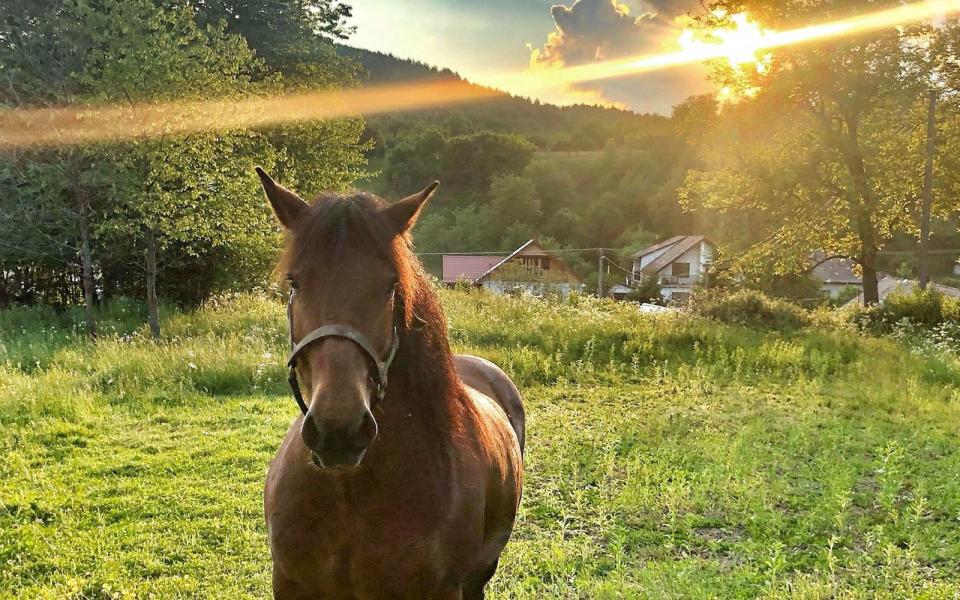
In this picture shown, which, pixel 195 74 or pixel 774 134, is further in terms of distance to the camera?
pixel 774 134

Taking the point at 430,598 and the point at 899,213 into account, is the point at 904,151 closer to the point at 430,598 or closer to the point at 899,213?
the point at 899,213

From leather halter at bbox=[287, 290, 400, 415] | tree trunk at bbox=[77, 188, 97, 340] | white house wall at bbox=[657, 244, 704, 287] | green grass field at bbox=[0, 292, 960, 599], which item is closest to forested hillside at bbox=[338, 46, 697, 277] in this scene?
white house wall at bbox=[657, 244, 704, 287]

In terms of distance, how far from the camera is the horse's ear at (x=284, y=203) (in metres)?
1.71

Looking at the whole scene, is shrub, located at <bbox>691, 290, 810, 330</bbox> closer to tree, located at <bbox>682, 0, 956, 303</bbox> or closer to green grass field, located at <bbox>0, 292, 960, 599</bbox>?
green grass field, located at <bbox>0, 292, 960, 599</bbox>

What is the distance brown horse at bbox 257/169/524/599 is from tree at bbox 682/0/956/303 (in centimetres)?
2036

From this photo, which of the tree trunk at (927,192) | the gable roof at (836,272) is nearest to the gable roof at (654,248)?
the gable roof at (836,272)

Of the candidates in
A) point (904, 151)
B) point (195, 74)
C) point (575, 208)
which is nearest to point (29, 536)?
point (195, 74)

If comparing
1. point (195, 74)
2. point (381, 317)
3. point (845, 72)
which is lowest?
point (381, 317)

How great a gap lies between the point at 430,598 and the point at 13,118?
546 inches

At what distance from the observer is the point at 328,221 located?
62.2 inches

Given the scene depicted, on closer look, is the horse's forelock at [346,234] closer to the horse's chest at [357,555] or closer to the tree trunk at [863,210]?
the horse's chest at [357,555]

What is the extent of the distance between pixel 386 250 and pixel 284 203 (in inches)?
15.7

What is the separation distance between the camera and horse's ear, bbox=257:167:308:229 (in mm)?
1715

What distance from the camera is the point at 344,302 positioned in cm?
146
